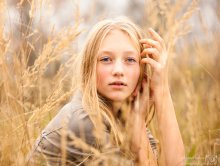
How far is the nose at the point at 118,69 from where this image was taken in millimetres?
1984

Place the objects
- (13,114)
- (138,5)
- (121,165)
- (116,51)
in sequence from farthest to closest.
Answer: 1. (138,5)
2. (116,51)
3. (13,114)
4. (121,165)

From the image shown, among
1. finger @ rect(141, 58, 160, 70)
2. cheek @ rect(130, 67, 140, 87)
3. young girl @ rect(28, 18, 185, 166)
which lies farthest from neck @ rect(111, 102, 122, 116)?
finger @ rect(141, 58, 160, 70)

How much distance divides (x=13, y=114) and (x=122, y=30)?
0.69m

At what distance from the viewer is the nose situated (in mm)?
1984

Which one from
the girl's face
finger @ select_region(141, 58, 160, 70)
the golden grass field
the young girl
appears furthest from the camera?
finger @ select_region(141, 58, 160, 70)

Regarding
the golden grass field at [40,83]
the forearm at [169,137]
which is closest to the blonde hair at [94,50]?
the golden grass field at [40,83]

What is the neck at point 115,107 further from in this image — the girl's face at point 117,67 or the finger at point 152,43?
the finger at point 152,43

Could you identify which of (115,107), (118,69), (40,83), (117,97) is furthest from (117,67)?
(40,83)

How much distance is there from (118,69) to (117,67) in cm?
2

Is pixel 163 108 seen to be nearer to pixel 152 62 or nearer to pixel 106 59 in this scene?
pixel 152 62

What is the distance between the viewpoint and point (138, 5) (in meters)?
6.96

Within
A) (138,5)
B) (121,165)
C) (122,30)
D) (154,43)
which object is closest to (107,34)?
(122,30)

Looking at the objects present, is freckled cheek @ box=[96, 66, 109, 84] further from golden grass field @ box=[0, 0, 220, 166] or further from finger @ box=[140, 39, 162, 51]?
finger @ box=[140, 39, 162, 51]

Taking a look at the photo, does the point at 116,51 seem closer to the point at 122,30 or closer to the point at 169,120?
the point at 122,30
